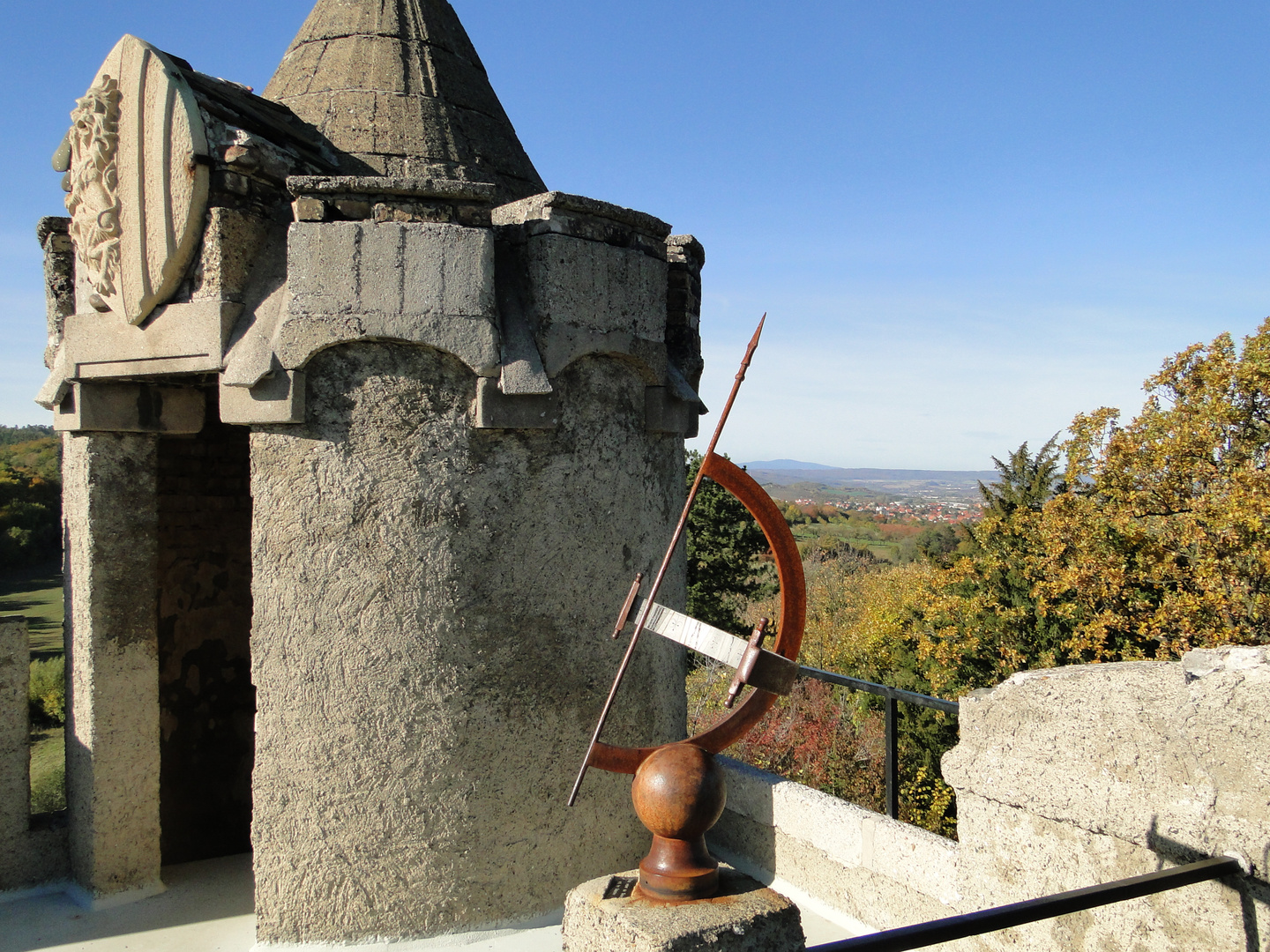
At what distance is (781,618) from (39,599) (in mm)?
25877

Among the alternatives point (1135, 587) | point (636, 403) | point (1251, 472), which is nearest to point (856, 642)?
point (1135, 587)

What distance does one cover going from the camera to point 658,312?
157 inches

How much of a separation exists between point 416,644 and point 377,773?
1.73ft

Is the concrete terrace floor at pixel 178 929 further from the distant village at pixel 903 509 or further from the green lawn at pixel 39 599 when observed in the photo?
the distant village at pixel 903 509

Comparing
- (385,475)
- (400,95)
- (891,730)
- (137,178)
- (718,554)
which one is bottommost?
(718,554)

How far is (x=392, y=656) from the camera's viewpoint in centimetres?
347

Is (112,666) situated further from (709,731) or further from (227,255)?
(709,731)

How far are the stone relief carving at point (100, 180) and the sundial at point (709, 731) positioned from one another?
2.91 m

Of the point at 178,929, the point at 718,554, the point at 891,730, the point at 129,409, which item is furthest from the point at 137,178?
the point at 718,554

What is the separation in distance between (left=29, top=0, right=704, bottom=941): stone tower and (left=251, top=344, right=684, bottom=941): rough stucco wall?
0.01 meters

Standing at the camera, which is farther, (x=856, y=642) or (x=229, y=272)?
(x=856, y=642)

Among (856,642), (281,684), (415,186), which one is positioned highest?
(415,186)

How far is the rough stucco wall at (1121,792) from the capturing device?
1906mm

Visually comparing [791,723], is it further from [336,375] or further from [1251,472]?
[336,375]
